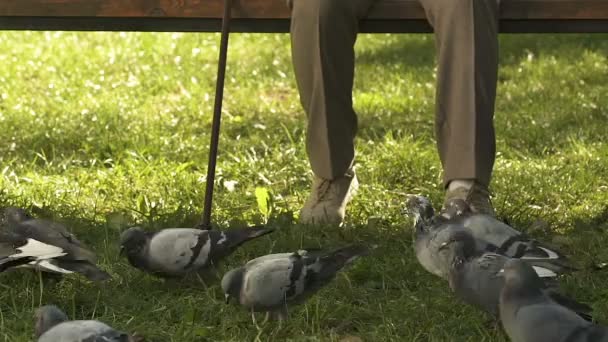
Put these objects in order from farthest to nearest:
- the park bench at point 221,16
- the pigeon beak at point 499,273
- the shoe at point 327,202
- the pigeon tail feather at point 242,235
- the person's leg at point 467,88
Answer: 1. the shoe at point 327,202
2. the park bench at point 221,16
3. the person's leg at point 467,88
4. the pigeon tail feather at point 242,235
5. the pigeon beak at point 499,273

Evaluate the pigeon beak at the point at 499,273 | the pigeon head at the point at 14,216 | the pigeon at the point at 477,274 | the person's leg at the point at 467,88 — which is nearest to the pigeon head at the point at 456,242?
the pigeon at the point at 477,274

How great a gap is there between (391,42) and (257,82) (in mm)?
1416

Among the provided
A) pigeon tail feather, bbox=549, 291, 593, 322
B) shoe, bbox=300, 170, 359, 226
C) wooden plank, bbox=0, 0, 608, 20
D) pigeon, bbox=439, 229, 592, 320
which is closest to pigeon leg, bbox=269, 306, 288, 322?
pigeon, bbox=439, 229, 592, 320

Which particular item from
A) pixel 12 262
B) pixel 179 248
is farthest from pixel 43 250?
pixel 179 248

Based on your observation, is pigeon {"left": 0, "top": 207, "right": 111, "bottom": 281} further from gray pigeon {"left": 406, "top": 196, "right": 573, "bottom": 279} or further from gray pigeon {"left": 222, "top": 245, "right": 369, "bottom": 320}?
gray pigeon {"left": 406, "top": 196, "right": 573, "bottom": 279}

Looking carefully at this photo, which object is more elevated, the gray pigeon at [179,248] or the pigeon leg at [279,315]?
the gray pigeon at [179,248]

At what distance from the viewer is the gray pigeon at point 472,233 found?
370cm

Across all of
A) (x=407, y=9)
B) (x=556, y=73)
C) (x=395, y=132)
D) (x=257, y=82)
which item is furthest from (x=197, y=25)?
(x=556, y=73)

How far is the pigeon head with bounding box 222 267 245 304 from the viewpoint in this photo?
3.68m

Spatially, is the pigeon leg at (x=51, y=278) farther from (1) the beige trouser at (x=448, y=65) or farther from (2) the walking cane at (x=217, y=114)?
(1) the beige trouser at (x=448, y=65)

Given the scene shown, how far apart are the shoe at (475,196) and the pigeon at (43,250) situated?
4.27ft

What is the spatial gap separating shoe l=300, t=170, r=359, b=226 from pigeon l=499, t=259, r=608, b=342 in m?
1.67

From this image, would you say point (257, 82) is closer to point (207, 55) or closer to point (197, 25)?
point (207, 55)

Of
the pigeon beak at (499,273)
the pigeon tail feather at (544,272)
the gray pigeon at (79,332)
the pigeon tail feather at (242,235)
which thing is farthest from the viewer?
the pigeon tail feather at (242,235)
